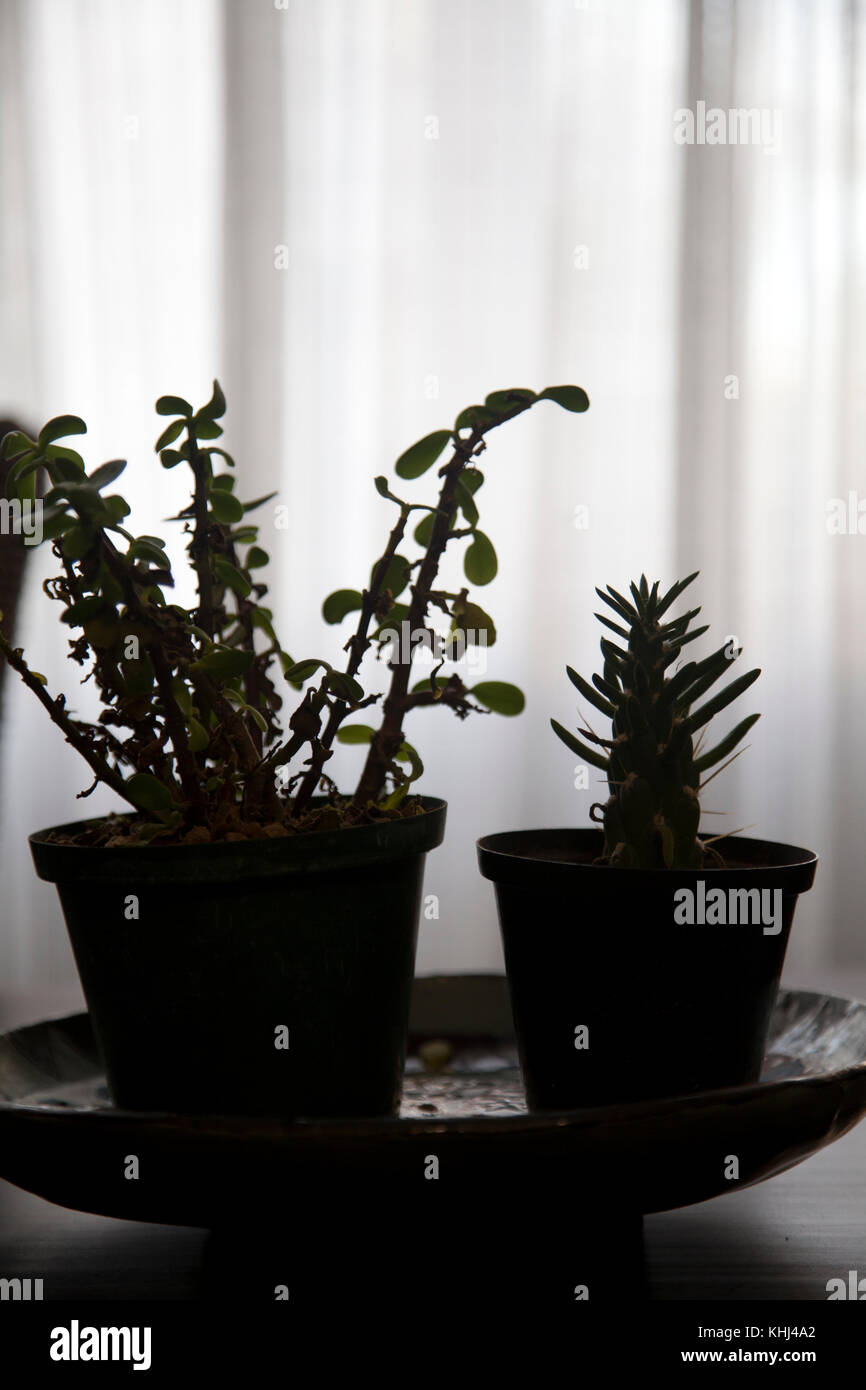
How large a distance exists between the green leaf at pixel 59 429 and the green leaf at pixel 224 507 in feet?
0.30

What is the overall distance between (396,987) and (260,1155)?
0.49 ft

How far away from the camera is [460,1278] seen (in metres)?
0.41

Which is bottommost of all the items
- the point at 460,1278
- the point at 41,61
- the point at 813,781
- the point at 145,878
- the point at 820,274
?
the point at 813,781

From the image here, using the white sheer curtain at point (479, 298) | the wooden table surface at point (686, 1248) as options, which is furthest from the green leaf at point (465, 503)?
the white sheer curtain at point (479, 298)

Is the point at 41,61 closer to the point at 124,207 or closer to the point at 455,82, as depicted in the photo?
the point at 124,207

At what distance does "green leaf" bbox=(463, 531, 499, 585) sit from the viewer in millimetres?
569

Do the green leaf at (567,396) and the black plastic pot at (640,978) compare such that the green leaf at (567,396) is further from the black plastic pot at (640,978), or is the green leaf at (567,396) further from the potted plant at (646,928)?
the black plastic pot at (640,978)

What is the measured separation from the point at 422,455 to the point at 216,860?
0.72 ft

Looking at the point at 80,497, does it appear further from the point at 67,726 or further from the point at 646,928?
the point at 646,928

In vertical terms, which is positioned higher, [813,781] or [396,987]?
[396,987]
